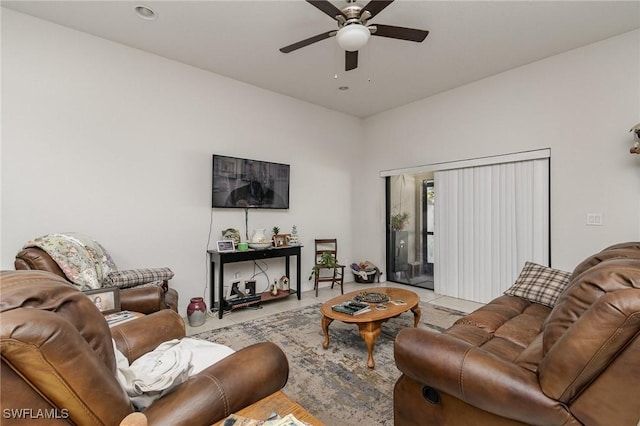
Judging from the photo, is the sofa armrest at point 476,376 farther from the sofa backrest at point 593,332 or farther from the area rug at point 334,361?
the area rug at point 334,361

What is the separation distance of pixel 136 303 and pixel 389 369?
6.66ft

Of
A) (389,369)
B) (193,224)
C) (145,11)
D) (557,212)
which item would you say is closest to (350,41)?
(145,11)

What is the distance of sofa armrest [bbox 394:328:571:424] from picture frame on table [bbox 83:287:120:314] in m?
1.94

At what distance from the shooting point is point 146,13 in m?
2.65

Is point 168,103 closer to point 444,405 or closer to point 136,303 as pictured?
point 136,303

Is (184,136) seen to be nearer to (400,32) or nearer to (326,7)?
(326,7)

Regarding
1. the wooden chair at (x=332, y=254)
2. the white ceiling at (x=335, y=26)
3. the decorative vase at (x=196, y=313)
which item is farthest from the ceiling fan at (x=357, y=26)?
the wooden chair at (x=332, y=254)

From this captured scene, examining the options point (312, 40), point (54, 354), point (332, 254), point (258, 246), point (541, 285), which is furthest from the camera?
point (332, 254)

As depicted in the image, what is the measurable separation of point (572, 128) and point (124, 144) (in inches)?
191

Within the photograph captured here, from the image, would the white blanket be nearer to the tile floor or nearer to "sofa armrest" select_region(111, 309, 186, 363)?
"sofa armrest" select_region(111, 309, 186, 363)

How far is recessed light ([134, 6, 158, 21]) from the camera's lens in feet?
8.45

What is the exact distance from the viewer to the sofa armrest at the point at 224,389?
0.91m

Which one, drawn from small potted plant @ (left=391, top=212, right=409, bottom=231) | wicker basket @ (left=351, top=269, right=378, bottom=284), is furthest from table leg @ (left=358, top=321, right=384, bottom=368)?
small potted plant @ (left=391, top=212, right=409, bottom=231)

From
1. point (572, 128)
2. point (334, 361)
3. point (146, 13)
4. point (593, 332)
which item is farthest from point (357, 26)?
point (572, 128)
